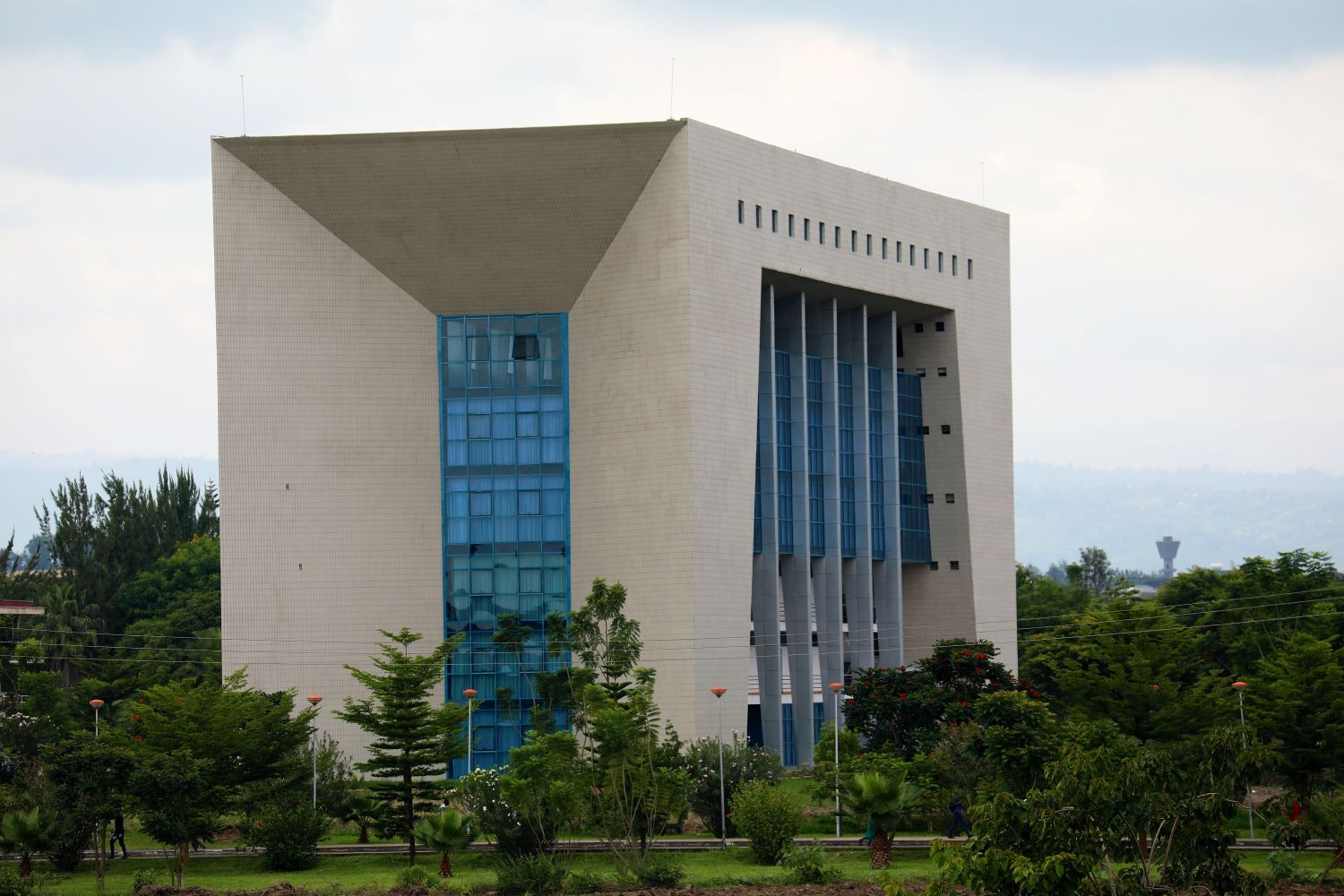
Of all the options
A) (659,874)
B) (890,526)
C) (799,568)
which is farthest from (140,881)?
(890,526)

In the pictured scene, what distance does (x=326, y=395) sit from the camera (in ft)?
192

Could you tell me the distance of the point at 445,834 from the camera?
35.4 m

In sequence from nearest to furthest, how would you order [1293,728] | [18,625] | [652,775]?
[652,775], [1293,728], [18,625]

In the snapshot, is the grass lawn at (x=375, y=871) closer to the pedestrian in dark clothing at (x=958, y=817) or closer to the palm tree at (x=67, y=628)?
the pedestrian in dark clothing at (x=958, y=817)

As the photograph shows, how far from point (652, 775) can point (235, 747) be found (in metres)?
12.4

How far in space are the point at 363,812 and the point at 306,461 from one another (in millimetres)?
19742

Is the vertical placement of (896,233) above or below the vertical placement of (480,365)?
above

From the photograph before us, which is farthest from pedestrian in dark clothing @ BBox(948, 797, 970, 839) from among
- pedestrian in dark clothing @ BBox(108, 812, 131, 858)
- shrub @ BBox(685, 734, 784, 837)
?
pedestrian in dark clothing @ BBox(108, 812, 131, 858)

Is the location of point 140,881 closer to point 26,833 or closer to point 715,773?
point 26,833

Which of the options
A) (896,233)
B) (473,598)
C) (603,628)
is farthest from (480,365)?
(896,233)

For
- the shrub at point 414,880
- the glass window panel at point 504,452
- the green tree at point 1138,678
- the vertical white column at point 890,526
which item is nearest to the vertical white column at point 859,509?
the vertical white column at point 890,526

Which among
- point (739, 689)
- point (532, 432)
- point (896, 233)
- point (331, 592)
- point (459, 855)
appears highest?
point (896, 233)

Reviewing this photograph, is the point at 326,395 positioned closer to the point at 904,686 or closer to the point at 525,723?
the point at 525,723

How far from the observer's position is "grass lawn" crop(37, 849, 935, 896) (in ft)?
111
